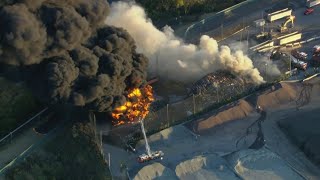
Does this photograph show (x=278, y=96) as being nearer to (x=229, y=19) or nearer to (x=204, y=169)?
(x=204, y=169)

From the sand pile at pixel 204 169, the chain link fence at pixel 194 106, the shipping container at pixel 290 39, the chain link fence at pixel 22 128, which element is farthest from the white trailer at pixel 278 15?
the chain link fence at pixel 22 128

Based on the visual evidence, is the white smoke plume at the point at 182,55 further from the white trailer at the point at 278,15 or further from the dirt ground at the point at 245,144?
the white trailer at the point at 278,15

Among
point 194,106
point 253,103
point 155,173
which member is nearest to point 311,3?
point 253,103

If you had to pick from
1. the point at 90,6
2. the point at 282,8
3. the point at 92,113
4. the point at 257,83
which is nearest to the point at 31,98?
the point at 92,113

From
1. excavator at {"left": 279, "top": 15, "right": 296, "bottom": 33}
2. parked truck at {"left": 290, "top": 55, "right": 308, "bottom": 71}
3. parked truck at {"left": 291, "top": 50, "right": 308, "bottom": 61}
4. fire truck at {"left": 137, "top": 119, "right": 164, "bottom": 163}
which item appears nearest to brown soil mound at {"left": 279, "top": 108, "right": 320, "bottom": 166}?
parked truck at {"left": 290, "top": 55, "right": 308, "bottom": 71}

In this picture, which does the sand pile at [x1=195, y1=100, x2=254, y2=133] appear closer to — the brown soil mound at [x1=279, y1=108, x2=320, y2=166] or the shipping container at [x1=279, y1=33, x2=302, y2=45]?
the brown soil mound at [x1=279, y1=108, x2=320, y2=166]

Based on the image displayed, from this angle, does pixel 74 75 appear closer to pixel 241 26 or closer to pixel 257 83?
pixel 257 83

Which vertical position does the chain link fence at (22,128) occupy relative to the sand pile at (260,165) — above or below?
above
